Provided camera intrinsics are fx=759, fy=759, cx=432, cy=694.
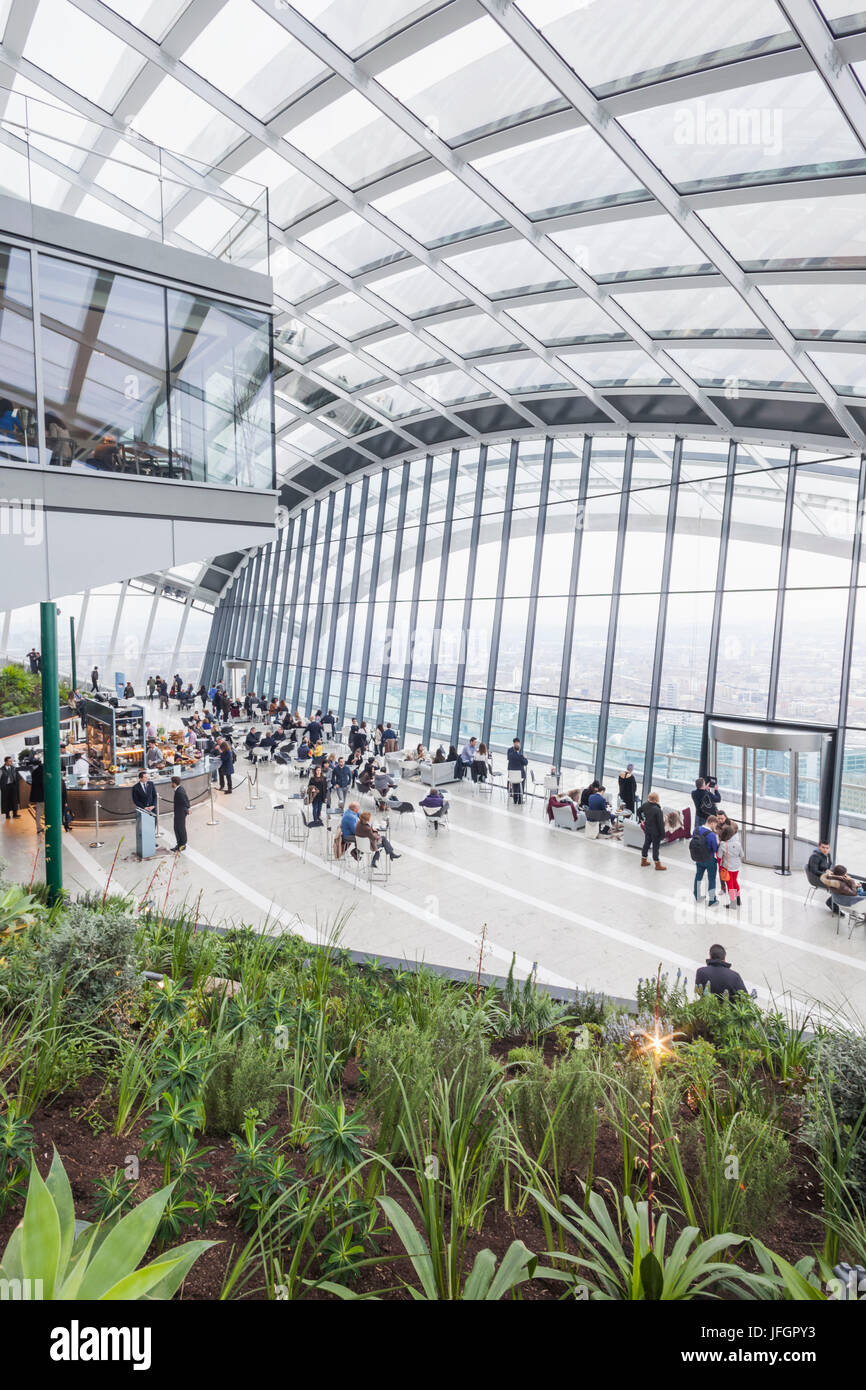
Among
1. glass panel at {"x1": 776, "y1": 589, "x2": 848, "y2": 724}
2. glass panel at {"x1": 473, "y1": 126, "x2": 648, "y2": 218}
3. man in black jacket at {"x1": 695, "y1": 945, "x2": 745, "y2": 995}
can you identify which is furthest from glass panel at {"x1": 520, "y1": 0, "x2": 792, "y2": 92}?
man in black jacket at {"x1": 695, "y1": 945, "x2": 745, "y2": 995}

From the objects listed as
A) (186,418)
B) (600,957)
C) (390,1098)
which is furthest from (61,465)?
(600,957)

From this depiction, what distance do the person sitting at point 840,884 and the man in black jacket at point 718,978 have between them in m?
4.38

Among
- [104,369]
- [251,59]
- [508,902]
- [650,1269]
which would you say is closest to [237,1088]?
[650,1269]

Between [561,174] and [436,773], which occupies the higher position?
[561,174]

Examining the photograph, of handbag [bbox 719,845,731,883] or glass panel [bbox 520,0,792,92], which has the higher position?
glass panel [bbox 520,0,792,92]

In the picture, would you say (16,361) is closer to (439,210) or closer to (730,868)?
(439,210)

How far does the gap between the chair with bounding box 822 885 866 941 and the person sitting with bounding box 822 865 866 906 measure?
0.09ft

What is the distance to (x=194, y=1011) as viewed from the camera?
3.94m

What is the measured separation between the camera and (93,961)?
4062 mm

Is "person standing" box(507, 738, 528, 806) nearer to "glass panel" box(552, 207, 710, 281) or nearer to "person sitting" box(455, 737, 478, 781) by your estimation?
"person sitting" box(455, 737, 478, 781)

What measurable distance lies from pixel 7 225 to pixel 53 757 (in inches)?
197

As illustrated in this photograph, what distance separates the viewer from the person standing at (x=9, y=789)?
46.5 feet

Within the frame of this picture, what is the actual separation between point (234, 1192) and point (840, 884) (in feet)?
29.7

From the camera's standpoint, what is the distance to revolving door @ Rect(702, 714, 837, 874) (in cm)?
1259
